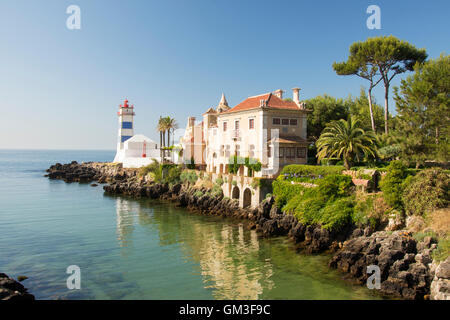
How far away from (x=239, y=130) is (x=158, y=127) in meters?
27.7

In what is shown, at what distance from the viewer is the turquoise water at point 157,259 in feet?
63.3

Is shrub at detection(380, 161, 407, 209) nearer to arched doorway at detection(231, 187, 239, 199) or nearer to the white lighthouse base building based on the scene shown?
arched doorway at detection(231, 187, 239, 199)

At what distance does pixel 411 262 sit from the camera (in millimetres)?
19250

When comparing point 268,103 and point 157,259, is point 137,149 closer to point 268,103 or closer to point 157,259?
point 268,103

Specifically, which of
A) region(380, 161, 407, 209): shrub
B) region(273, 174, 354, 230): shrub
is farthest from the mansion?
region(380, 161, 407, 209): shrub

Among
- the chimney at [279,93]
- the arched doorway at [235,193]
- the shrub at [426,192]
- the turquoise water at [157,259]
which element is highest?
the chimney at [279,93]

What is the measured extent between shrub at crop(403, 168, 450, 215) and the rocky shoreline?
2.48m

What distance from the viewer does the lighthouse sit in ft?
290

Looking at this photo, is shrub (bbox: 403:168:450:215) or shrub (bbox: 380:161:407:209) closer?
shrub (bbox: 403:168:450:215)

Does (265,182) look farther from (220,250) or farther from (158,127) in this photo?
(158,127)

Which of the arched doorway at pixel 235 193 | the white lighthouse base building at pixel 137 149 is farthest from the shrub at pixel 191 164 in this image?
the white lighthouse base building at pixel 137 149

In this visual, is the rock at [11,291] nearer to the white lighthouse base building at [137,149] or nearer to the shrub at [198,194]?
the shrub at [198,194]

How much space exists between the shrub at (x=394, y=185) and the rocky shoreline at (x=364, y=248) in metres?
2.75
